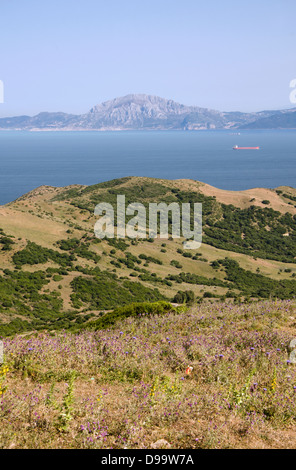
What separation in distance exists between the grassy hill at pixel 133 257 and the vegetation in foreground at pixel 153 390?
48.1 feet

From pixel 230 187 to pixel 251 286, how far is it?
12688 centimetres

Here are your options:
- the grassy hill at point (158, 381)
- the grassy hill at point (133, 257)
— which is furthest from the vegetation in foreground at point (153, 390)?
the grassy hill at point (133, 257)

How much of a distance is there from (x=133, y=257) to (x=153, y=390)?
67.0m

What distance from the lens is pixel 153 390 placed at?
6184 millimetres

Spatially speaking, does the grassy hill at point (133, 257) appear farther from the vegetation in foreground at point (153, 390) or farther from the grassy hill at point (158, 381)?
the vegetation in foreground at point (153, 390)

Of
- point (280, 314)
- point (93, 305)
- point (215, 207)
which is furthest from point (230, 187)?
point (280, 314)

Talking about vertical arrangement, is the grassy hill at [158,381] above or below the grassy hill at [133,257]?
above

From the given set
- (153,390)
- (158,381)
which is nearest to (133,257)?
(158,381)

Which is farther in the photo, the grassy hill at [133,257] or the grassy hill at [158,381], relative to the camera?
the grassy hill at [133,257]

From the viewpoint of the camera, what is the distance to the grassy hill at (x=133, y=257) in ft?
160

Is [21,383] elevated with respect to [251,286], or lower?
elevated

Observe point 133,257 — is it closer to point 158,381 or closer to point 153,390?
point 158,381
